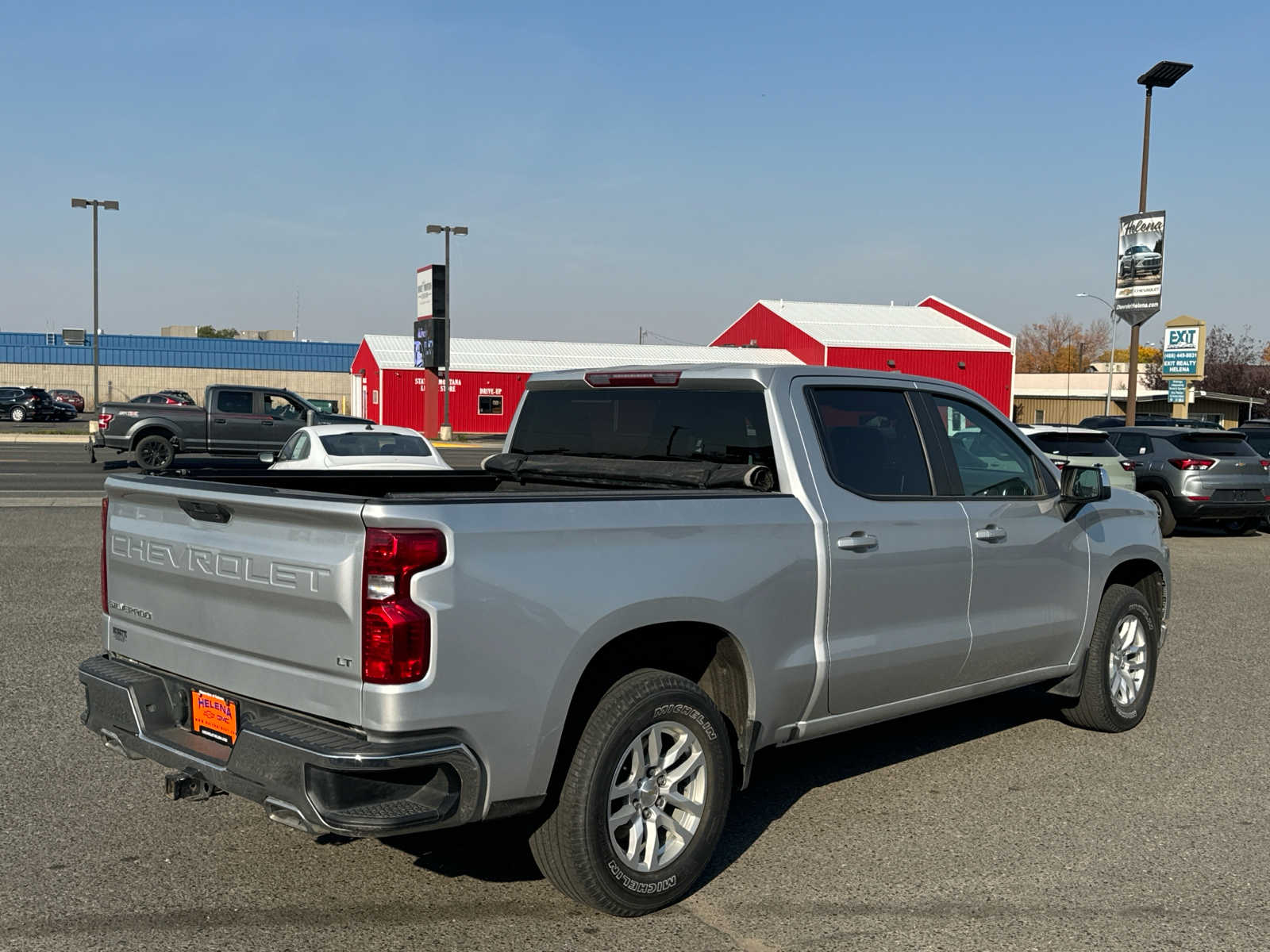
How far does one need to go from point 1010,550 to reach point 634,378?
1922 millimetres

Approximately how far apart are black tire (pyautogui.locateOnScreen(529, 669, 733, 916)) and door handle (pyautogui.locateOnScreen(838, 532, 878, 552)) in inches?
34.9

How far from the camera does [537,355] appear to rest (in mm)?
58938

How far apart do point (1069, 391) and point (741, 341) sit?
24.8m

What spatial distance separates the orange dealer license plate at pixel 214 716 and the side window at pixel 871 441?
2.44 m

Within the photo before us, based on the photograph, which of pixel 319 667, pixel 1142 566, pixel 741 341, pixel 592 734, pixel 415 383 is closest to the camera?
pixel 319 667

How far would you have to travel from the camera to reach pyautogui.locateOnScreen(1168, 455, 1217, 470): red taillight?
16438 mm

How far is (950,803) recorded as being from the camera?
17.3 feet

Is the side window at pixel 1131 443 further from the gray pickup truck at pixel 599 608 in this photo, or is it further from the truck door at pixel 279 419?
the truck door at pixel 279 419

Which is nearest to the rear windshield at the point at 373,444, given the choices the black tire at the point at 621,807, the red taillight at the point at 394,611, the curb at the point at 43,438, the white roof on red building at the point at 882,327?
the black tire at the point at 621,807

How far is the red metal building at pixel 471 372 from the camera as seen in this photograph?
54.0 m

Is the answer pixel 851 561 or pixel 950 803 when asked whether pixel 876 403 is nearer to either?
pixel 851 561

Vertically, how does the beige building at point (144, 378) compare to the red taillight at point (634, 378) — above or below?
above

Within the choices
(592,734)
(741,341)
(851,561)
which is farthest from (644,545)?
(741,341)

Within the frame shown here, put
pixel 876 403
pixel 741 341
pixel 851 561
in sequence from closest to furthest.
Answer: pixel 851 561 < pixel 876 403 < pixel 741 341
